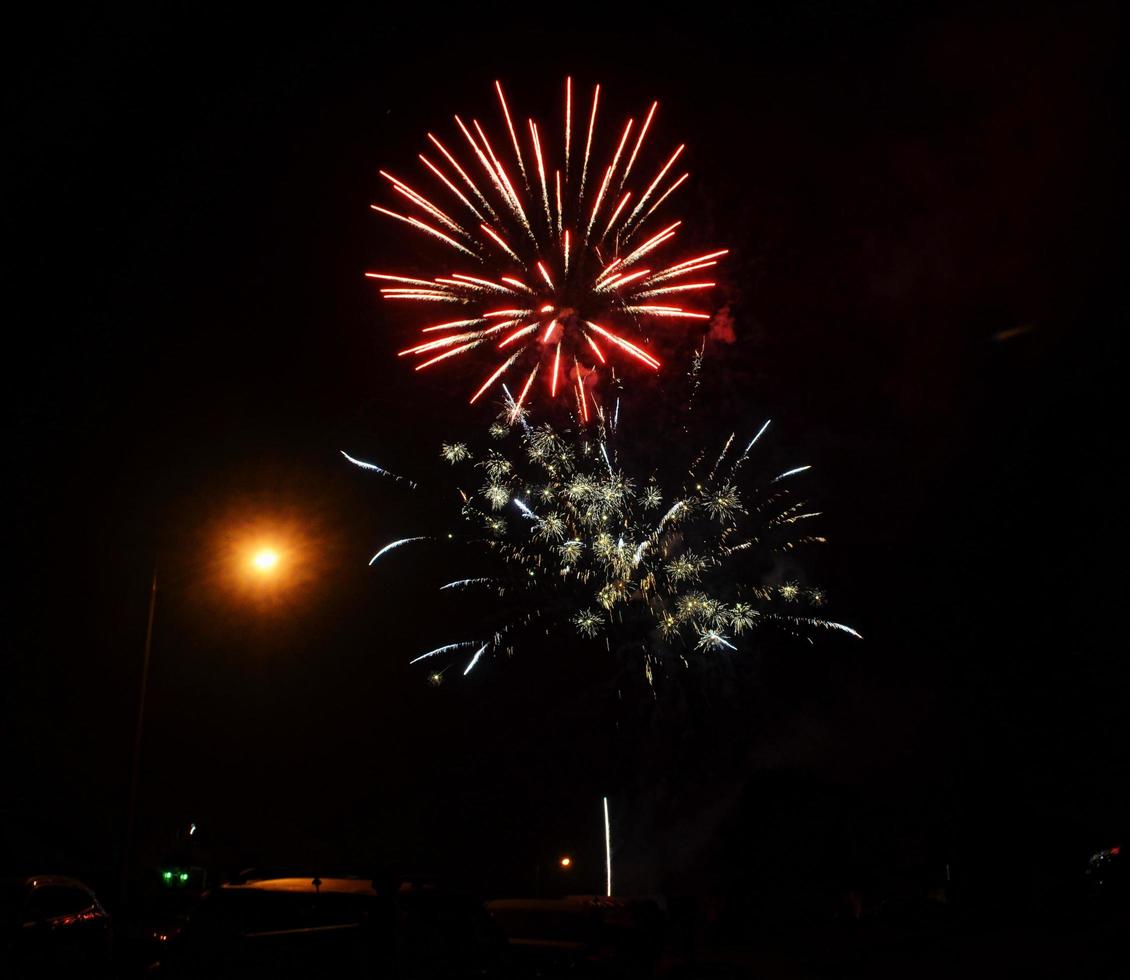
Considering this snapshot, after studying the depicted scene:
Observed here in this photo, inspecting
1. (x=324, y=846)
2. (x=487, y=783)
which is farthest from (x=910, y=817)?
(x=324, y=846)

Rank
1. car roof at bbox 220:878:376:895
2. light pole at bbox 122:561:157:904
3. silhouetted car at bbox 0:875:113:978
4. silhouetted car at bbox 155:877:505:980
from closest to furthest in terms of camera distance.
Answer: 1. silhouetted car at bbox 155:877:505:980
2. car roof at bbox 220:878:376:895
3. silhouetted car at bbox 0:875:113:978
4. light pole at bbox 122:561:157:904

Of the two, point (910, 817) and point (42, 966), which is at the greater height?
point (910, 817)

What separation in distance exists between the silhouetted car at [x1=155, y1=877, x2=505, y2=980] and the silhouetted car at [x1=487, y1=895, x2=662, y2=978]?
1.99 meters

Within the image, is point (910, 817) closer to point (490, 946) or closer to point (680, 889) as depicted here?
point (680, 889)

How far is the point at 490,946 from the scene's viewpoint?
7.02 m

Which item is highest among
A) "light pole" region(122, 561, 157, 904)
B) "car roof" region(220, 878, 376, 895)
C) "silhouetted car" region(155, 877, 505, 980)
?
"light pole" region(122, 561, 157, 904)

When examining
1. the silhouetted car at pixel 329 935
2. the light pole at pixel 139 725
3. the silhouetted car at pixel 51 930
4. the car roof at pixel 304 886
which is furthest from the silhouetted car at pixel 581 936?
the light pole at pixel 139 725

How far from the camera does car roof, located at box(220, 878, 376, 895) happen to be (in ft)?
21.7

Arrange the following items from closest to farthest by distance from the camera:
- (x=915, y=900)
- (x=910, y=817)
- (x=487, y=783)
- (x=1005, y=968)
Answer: (x=1005, y=968), (x=915, y=900), (x=487, y=783), (x=910, y=817)

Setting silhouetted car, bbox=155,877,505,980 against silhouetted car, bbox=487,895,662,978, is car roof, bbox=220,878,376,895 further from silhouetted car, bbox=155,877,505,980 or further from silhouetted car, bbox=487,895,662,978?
silhouetted car, bbox=487,895,662,978

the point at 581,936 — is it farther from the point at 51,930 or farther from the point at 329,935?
the point at 329,935

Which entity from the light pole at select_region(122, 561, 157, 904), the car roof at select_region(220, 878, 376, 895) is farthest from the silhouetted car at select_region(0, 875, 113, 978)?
the car roof at select_region(220, 878, 376, 895)

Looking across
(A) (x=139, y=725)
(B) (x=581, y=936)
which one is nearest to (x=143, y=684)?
(A) (x=139, y=725)

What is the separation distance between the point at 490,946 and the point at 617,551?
52.5 ft
